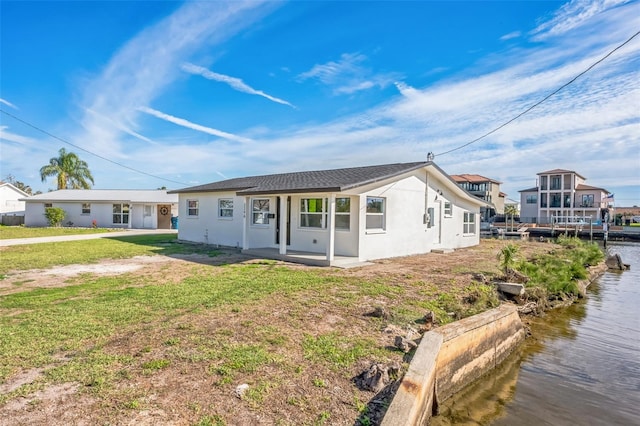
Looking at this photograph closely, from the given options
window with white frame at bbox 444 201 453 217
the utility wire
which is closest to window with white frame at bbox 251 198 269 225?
window with white frame at bbox 444 201 453 217

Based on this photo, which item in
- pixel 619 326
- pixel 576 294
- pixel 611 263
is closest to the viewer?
pixel 619 326

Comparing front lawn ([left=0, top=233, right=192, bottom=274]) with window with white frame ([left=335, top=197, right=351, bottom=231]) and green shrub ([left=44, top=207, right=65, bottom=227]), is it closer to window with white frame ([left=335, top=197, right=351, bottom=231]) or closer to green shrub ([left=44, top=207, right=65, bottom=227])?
window with white frame ([left=335, top=197, right=351, bottom=231])

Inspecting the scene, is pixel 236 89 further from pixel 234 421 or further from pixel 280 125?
pixel 234 421

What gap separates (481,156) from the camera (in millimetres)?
21562

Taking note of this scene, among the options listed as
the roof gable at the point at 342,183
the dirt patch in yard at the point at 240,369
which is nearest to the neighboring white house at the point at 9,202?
the roof gable at the point at 342,183

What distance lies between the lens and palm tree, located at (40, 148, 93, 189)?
38562mm

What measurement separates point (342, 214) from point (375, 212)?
52.6 inches

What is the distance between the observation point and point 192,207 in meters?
19.4

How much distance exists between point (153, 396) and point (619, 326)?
1078 cm

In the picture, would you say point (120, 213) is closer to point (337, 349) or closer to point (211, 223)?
point (211, 223)

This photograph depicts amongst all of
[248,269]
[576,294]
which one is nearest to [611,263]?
[576,294]

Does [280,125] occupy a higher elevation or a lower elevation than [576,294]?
higher

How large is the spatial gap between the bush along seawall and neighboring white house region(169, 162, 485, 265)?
13.6 feet

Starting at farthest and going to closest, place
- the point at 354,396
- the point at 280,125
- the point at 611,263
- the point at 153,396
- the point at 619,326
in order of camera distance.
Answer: the point at 280,125 < the point at 611,263 < the point at 619,326 < the point at 354,396 < the point at 153,396
